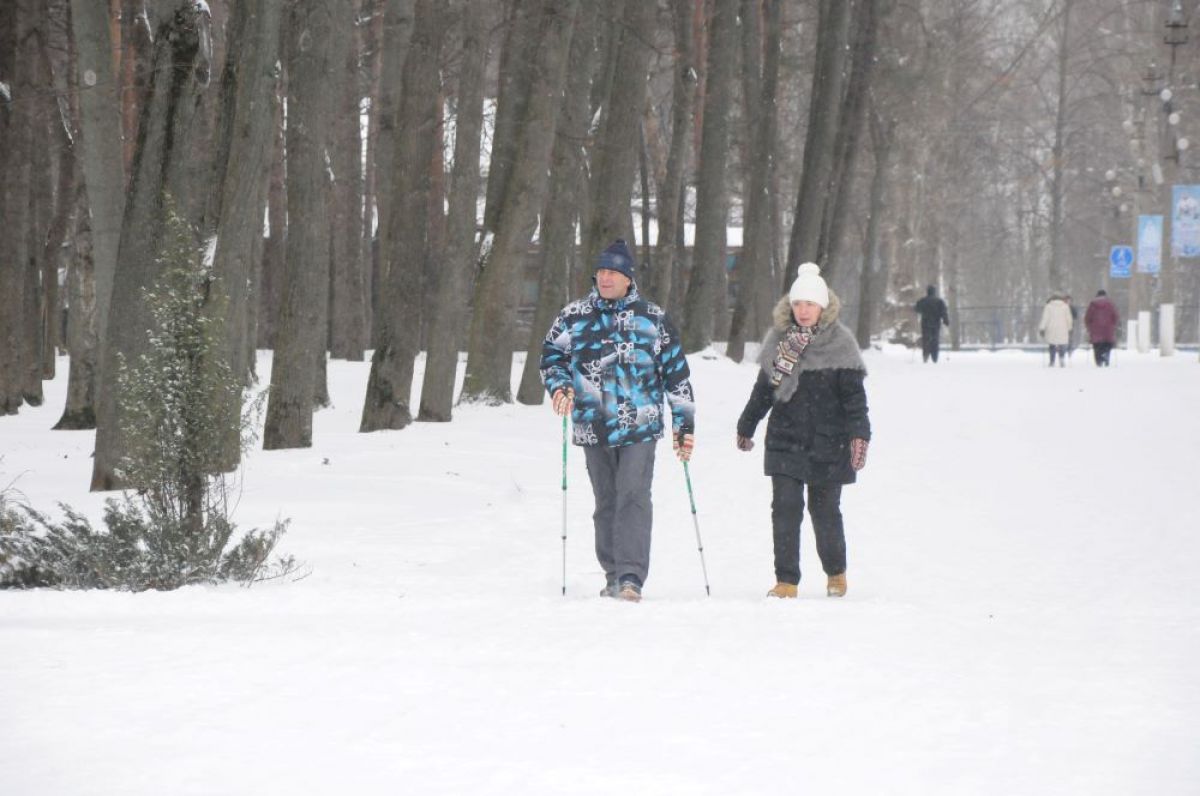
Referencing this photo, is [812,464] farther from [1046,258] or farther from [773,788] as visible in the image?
[1046,258]

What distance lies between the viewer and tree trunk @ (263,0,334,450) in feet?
45.4

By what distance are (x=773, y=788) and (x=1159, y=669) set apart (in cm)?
249

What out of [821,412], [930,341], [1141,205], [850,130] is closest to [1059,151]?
[1141,205]

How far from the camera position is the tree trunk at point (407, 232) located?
1623 cm

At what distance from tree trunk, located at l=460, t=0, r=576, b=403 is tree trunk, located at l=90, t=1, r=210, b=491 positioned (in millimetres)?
6732

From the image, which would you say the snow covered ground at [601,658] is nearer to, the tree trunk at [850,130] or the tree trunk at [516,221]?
the tree trunk at [516,221]

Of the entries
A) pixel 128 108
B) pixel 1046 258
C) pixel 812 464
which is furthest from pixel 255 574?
pixel 1046 258

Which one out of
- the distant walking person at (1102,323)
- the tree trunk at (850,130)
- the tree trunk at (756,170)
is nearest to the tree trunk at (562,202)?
the tree trunk at (756,170)

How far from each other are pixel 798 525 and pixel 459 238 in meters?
10.1

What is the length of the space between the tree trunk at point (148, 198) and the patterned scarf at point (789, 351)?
Answer: 4.72 meters

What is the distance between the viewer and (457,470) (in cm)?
1327

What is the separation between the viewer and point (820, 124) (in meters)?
28.7

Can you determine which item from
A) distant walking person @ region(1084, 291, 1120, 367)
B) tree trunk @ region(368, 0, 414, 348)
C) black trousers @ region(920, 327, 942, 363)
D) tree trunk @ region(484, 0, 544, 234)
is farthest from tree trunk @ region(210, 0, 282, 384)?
black trousers @ region(920, 327, 942, 363)

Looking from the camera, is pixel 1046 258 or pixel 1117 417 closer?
pixel 1117 417
